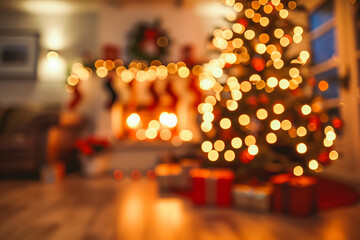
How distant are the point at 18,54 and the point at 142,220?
344 cm

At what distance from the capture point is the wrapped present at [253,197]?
168cm

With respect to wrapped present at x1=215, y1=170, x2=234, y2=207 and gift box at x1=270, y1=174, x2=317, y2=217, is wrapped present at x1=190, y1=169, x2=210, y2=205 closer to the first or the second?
wrapped present at x1=215, y1=170, x2=234, y2=207

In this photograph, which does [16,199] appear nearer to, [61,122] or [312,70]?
[61,122]

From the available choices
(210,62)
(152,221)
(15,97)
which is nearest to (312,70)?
(210,62)

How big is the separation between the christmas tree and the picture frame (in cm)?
293

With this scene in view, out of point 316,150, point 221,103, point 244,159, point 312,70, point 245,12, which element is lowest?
point 244,159

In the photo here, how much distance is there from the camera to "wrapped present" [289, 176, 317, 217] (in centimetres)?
160

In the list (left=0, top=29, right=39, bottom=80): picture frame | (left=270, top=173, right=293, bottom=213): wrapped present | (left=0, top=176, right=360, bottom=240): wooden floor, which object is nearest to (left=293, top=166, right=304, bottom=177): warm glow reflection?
(left=270, top=173, right=293, bottom=213): wrapped present

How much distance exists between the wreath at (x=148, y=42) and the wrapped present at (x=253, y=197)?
2.04 meters

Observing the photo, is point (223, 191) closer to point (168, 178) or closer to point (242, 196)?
point (242, 196)

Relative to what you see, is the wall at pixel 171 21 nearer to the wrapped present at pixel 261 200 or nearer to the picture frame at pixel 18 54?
the picture frame at pixel 18 54

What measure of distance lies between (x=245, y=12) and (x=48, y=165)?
2.44 meters

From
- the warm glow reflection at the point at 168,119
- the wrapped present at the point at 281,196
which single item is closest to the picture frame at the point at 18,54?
the warm glow reflection at the point at 168,119

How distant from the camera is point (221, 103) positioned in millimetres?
2051
